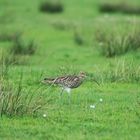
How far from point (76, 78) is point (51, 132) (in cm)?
179

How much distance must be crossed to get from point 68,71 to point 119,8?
18.0m

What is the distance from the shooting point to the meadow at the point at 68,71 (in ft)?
37.9

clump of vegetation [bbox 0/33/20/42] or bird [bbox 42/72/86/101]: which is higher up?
bird [bbox 42/72/86/101]

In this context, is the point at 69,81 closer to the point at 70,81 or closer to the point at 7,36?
the point at 70,81

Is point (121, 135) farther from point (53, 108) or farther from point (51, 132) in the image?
point (53, 108)

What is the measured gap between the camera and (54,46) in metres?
23.8

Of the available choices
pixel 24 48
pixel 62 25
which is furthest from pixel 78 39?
pixel 62 25

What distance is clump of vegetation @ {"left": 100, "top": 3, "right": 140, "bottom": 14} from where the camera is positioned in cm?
3231

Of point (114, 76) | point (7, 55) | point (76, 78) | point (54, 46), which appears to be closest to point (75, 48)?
point (54, 46)

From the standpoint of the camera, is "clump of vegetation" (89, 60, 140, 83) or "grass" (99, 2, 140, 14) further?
"grass" (99, 2, 140, 14)

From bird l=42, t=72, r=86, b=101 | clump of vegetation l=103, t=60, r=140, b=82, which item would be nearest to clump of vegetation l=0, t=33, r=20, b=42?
clump of vegetation l=103, t=60, r=140, b=82

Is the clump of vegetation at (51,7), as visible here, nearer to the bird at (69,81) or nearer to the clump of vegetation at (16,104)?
the bird at (69,81)

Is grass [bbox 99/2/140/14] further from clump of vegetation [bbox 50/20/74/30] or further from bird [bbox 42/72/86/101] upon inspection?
bird [bbox 42/72/86/101]

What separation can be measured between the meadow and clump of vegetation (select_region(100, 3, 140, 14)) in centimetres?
5
